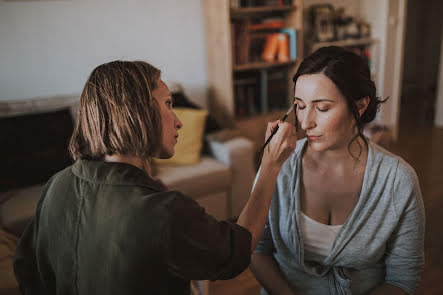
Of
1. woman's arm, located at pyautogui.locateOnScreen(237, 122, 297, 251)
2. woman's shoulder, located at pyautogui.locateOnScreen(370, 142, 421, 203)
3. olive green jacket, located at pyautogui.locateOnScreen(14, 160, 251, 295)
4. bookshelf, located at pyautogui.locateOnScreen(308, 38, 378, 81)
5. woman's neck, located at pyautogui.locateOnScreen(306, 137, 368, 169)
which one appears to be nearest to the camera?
olive green jacket, located at pyautogui.locateOnScreen(14, 160, 251, 295)

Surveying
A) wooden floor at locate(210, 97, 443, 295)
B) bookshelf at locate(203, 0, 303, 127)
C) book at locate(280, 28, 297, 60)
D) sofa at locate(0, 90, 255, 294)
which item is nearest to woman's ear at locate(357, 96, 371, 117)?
wooden floor at locate(210, 97, 443, 295)

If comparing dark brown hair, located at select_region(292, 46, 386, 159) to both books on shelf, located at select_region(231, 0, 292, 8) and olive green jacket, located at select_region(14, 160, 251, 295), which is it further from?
books on shelf, located at select_region(231, 0, 292, 8)

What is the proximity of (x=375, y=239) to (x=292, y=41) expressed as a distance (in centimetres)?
257

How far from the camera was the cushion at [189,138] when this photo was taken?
262cm

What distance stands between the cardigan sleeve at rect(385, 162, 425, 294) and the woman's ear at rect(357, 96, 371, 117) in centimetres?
20

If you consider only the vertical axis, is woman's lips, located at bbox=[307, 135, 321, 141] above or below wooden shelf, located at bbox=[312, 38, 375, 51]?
below

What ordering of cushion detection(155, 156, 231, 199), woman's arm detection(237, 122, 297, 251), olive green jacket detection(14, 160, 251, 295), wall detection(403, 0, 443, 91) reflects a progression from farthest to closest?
wall detection(403, 0, 443, 91) → cushion detection(155, 156, 231, 199) → woman's arm detection(237, 122, 297, 251) → olive green jacket detection(14, 160, 251, 295)

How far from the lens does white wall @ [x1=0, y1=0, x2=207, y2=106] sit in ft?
8.66

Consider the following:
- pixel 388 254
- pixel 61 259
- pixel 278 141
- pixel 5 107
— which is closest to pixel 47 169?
pixel 5 107

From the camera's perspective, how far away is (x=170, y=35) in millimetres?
3207

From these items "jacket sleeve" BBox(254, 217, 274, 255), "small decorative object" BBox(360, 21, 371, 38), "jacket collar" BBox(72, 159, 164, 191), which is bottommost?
"jacket sleeve" BBox(254, 217, 274, 255)

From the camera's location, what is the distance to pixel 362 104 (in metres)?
1.12

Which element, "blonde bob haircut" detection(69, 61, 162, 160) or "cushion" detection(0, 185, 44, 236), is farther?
"cushion" detection(0, 185, 44, 236)

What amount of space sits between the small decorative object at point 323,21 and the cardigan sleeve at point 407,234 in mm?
2974
